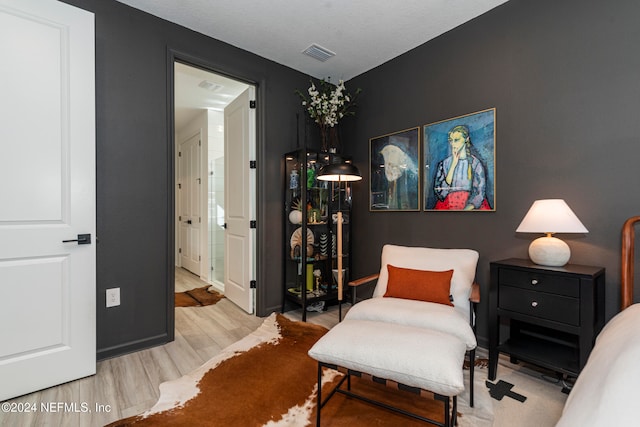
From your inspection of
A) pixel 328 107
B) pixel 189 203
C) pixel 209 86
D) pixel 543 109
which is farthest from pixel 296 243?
pixel 189 203

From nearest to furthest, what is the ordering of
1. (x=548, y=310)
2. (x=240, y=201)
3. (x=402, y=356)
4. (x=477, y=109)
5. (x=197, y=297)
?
(x=402, y=356) < (x=548, y=310) < (x=477, y=109) < (x=240, y=201) < (x=197, y=297)

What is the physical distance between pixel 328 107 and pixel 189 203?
11.2 feet

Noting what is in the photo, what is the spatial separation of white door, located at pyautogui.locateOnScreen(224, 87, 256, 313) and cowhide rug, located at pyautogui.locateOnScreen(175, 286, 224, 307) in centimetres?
24

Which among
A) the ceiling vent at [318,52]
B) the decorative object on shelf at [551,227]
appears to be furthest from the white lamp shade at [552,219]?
the ceiling vent at [318,52]

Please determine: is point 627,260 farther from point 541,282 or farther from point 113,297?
point 113,297

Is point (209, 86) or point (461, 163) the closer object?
point (461, 163)

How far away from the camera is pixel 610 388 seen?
2.43 feet

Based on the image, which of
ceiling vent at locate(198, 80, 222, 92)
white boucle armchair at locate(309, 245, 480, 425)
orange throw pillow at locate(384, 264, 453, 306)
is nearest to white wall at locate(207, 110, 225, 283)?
ceiling vent at locate(198, 80, 222, 92)

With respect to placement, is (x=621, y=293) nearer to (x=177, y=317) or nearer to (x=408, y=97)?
(x=408, y=97)

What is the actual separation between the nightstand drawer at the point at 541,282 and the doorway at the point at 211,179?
2.29m

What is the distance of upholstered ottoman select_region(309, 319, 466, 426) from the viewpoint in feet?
4.17

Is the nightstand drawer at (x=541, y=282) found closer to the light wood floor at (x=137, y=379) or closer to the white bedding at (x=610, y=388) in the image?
the light wood floor at (x=137, y=379)

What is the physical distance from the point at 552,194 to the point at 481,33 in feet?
4.61

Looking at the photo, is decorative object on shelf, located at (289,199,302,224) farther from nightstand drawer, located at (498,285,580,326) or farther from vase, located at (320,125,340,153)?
nightstand drawer, located at (498,285,580,326)
